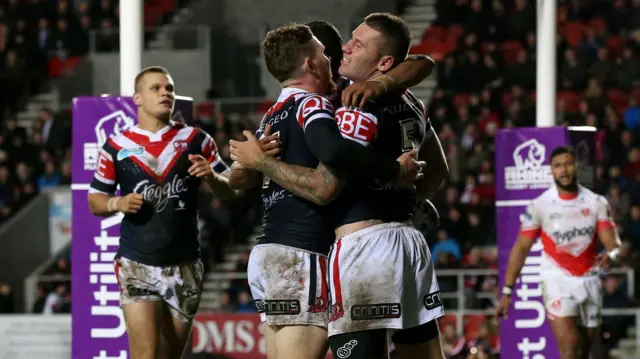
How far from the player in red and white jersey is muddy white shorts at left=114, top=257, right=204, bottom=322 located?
308 cm

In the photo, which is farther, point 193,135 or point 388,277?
point 193,135

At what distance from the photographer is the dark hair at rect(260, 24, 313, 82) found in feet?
18.2

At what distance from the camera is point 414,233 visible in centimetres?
540

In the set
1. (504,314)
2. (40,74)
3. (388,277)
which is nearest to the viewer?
(388,277)

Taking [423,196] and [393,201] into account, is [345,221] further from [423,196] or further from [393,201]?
[423,196]

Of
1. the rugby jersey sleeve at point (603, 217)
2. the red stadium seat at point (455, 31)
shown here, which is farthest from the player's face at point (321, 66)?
the red stadium seat at point (455, 31)

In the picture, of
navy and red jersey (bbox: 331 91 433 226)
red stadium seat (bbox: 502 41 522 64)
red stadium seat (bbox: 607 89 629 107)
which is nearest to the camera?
navy and red jersey (bbox: 331 91 433 226)

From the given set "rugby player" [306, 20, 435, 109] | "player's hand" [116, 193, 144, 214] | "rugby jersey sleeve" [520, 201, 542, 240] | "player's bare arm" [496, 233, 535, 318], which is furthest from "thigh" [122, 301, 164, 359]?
"rugby jersey sleeve" [520, 201, 542, 240]

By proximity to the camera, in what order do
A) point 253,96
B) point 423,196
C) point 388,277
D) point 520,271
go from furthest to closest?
point 253,96
point 520,271
point 423,196
point 388,277

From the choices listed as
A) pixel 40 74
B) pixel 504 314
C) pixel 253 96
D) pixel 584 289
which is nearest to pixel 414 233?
pixel 504 314

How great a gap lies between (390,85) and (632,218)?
10.2 m

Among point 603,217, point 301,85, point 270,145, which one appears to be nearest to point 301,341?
point 270,145

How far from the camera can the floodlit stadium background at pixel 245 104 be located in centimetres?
1490

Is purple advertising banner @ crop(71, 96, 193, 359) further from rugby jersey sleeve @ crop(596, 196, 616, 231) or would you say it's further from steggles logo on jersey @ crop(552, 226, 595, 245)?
rugby jersey sleeve @ crop(596, 196, 616, 231)
